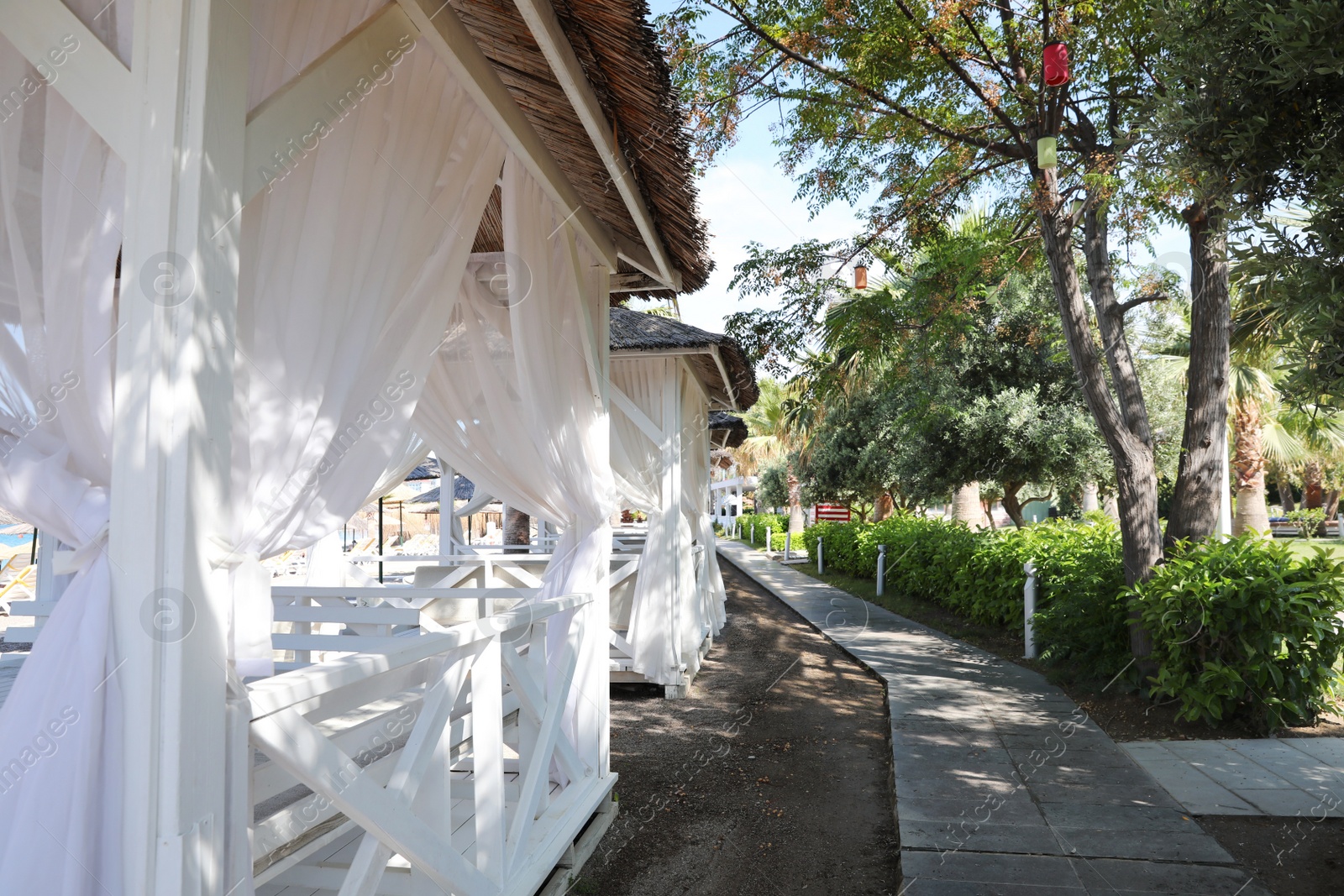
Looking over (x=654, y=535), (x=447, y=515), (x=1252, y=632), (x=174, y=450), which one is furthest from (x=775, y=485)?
(x=174, y=450)

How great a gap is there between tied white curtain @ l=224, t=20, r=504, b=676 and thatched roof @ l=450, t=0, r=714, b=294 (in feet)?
0.94

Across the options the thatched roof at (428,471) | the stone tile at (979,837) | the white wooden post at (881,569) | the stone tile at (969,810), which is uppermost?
the thatched roof at (428,471)

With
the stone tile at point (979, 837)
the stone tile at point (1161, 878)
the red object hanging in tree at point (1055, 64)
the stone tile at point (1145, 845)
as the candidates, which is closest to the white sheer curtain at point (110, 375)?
the stone tile at point (979, 837)

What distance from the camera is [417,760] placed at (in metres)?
2.63

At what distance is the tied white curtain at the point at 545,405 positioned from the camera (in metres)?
3.97

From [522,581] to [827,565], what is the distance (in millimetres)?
15815

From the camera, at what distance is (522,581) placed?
829cm

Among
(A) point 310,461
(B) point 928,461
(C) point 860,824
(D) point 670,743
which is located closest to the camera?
(A) point 310,461

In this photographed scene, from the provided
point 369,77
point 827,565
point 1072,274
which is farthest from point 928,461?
point 369,77

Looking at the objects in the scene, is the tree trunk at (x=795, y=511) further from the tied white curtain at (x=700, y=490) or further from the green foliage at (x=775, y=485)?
the tied white curtain at (x=700, y=490)

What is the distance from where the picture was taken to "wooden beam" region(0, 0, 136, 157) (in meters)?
1.87

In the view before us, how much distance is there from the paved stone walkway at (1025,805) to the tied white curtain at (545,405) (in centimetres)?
190

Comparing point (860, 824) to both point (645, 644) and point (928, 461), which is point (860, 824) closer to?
point (645, 644)
